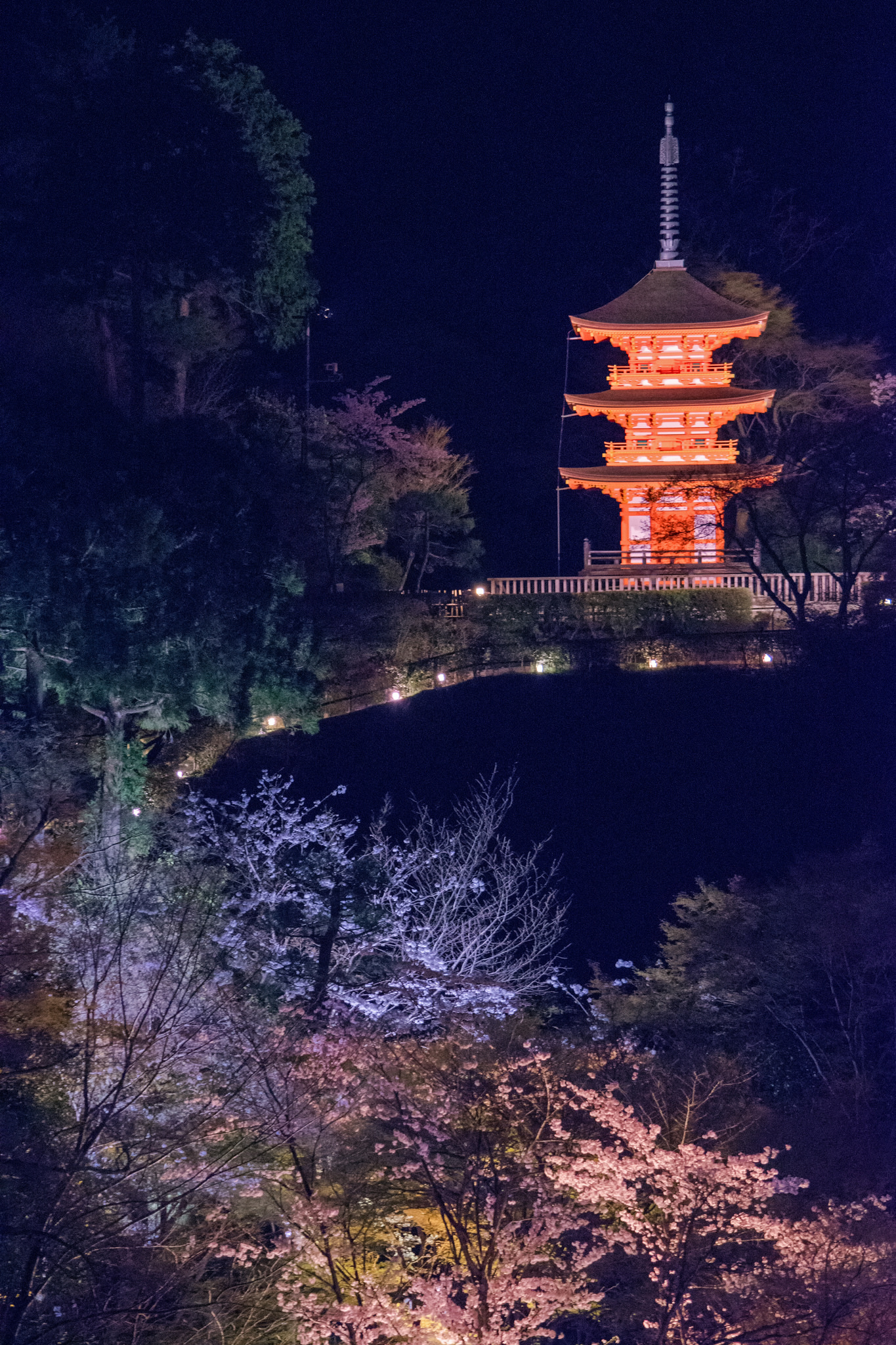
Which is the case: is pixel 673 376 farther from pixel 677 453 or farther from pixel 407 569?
pixel 407 569

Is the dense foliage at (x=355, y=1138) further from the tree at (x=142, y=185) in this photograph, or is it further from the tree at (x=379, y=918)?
the tree at (x=142, y=185)

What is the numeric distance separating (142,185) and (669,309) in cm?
986

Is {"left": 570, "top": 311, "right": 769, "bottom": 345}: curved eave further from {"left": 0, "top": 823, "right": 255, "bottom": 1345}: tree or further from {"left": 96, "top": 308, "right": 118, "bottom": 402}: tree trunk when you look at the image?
{"left": 0, "top": 823, "right": 255, "bottom": 1345}: tree

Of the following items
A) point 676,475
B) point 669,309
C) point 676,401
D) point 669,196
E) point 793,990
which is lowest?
point 793,990

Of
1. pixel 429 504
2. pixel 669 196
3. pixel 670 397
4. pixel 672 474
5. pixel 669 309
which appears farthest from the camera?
pixel 669 196

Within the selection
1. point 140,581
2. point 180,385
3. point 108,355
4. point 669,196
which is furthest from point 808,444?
point 140,581

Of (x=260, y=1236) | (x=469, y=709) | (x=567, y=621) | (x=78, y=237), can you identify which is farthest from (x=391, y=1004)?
(x=78, y=237)

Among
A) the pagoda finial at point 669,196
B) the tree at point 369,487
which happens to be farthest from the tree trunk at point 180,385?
the pagoda finial at point 669,196

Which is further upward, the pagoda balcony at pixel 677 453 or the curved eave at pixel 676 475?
the pagoda balcony at pixel 677 453

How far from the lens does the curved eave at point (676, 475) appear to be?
25.3 meters

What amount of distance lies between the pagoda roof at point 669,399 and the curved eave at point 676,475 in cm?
103

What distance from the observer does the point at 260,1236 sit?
14.1 metres

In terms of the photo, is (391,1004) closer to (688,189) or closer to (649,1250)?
(649,1250)

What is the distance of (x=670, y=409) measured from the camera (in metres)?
26.7
